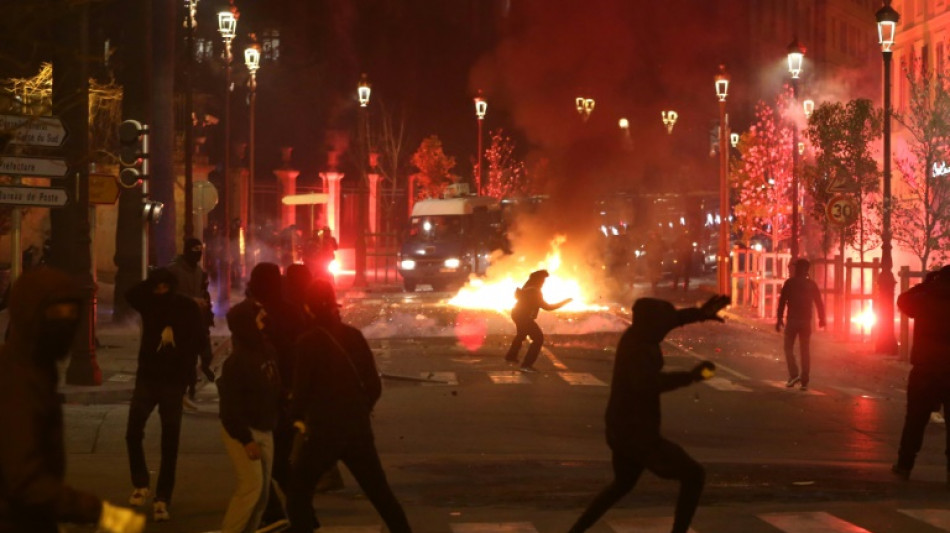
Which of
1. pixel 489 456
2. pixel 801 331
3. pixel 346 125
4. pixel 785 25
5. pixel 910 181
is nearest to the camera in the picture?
pixel 489 456

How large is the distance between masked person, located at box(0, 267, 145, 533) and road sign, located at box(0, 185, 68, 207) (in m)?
11.9

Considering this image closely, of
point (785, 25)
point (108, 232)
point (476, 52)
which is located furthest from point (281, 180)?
point (785, 25)

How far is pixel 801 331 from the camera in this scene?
1927cm

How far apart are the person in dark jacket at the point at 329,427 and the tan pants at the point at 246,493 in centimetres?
41

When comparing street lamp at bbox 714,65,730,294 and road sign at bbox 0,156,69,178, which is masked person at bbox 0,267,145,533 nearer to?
road sign at bbox 0,156,69,178

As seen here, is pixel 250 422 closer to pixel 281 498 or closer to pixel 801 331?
pixel 281 498

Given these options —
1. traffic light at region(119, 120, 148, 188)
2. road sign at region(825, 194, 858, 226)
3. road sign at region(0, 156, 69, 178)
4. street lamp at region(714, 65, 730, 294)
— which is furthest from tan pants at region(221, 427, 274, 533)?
street lamp at region(714, 65, 730, 294)

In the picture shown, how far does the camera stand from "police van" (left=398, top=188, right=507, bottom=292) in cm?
4662

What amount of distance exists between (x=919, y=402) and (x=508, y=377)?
9.33 m

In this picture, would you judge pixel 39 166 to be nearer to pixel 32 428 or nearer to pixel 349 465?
pixel 349 465

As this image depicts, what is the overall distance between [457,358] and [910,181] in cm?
953

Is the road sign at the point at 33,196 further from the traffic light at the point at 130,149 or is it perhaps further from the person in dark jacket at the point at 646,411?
the person in dark jacket at the point at 646,411

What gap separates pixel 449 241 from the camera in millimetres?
47250

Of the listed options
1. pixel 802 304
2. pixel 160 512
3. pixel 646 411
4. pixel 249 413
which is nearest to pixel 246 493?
pixel 249 413
